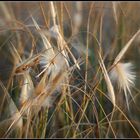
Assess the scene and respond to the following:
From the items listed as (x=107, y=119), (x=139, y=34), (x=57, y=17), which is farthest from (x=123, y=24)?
(x=107, y=119)

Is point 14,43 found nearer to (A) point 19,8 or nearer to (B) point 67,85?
(A) point 19,8

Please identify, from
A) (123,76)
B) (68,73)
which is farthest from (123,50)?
(68,73)

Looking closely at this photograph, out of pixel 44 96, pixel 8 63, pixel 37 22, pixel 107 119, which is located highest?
pixel 37 22

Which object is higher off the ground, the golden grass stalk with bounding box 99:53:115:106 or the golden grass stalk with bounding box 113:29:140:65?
the golden grass stalk with bounding box 113:29:140:65

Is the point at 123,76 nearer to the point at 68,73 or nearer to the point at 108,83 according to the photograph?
the point at 108,83

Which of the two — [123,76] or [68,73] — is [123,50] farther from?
[68,73]

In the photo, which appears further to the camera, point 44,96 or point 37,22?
point 37,22

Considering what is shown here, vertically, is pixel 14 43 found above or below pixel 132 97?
above

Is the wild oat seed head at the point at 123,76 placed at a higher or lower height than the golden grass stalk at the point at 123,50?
lower

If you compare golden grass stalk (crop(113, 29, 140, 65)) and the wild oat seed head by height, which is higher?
golden grass stalk (crop(113, 29, 140, 65))

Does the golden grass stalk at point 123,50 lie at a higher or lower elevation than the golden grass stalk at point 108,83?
higher

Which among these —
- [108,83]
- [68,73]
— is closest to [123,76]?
[108,83]
